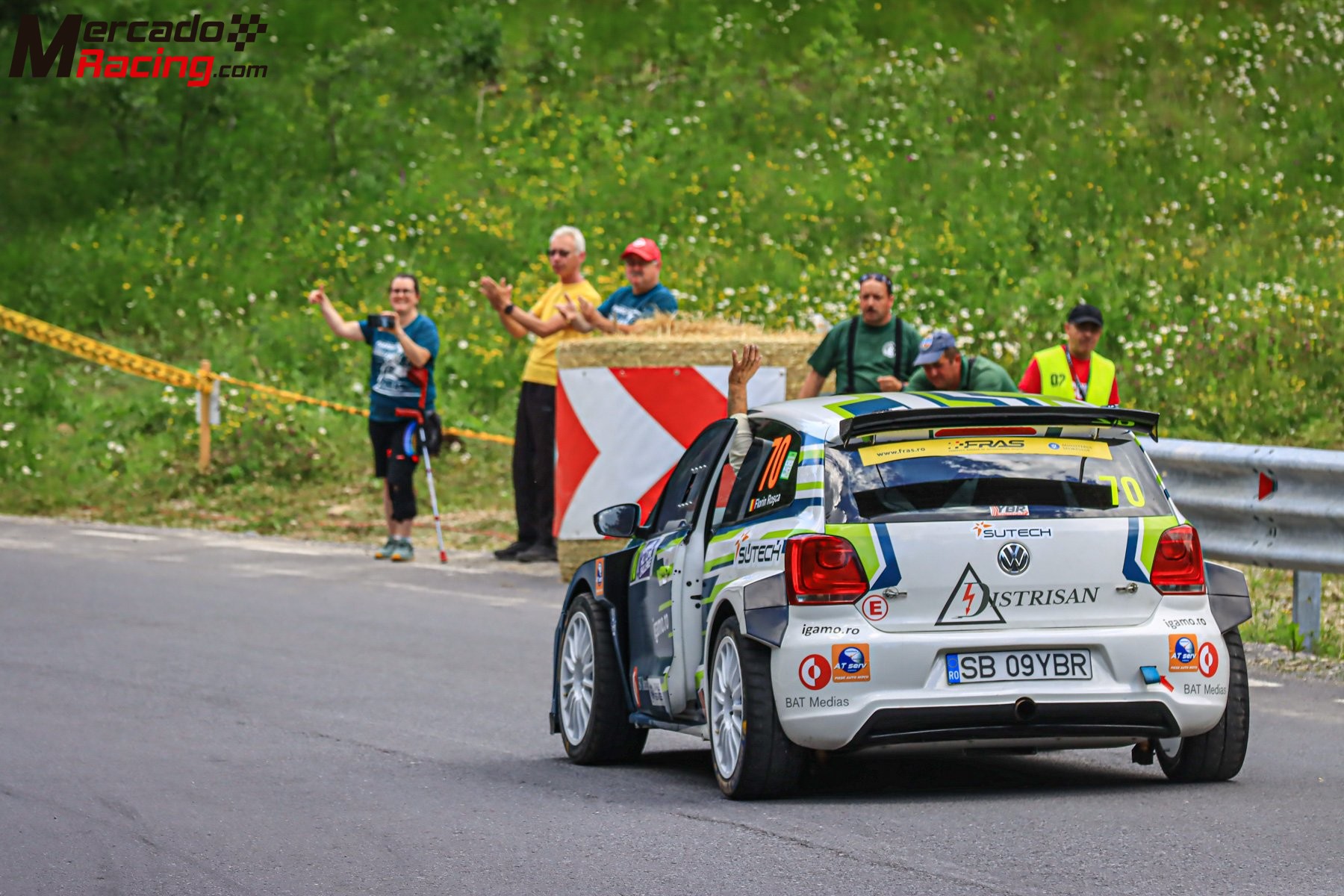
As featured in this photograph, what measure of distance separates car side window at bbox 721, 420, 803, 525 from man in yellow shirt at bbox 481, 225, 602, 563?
7.47 m

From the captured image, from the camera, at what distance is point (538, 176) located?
3125cm

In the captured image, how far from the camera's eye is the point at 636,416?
49.4 ft

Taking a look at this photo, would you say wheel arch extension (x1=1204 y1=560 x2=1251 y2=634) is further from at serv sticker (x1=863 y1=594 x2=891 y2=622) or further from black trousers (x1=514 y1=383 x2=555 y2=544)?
black trousers (x1=514 y1=383 x2=555 y2=544)

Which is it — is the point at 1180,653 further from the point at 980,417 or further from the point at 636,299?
the point at 636,299

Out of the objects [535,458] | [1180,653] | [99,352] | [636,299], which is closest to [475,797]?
[1180,653]

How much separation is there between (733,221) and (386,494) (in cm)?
1334

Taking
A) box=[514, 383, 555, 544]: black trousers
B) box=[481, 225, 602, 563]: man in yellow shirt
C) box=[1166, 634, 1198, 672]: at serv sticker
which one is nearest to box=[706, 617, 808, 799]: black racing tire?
box=[1166, 634, 1198, 672]: at serv sticker

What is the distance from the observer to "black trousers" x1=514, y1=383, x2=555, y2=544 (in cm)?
1620

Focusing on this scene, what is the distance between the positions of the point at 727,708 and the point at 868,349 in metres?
5.54

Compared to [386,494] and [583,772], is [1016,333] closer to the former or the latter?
[386,494]

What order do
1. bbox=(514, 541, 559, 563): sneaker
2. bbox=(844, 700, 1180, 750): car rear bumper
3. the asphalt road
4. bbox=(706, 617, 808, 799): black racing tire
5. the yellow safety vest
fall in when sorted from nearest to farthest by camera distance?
the asphalt road
bbox=(844, 700, 1180, 750): car rear bumper
bbox=(706, 617, 808, 799): black racing tire
the yellow safety vest
bbox=(514, 541, 559, 563): sneaker

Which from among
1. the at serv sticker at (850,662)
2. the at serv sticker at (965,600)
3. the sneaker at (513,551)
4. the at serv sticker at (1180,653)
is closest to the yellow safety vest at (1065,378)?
the at serv sticker at (1180,653)

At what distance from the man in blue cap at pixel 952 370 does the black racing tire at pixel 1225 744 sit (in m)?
3.63

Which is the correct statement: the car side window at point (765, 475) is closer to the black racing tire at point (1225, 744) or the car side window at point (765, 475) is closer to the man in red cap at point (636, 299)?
the black racing tire at point (1225, 744)
